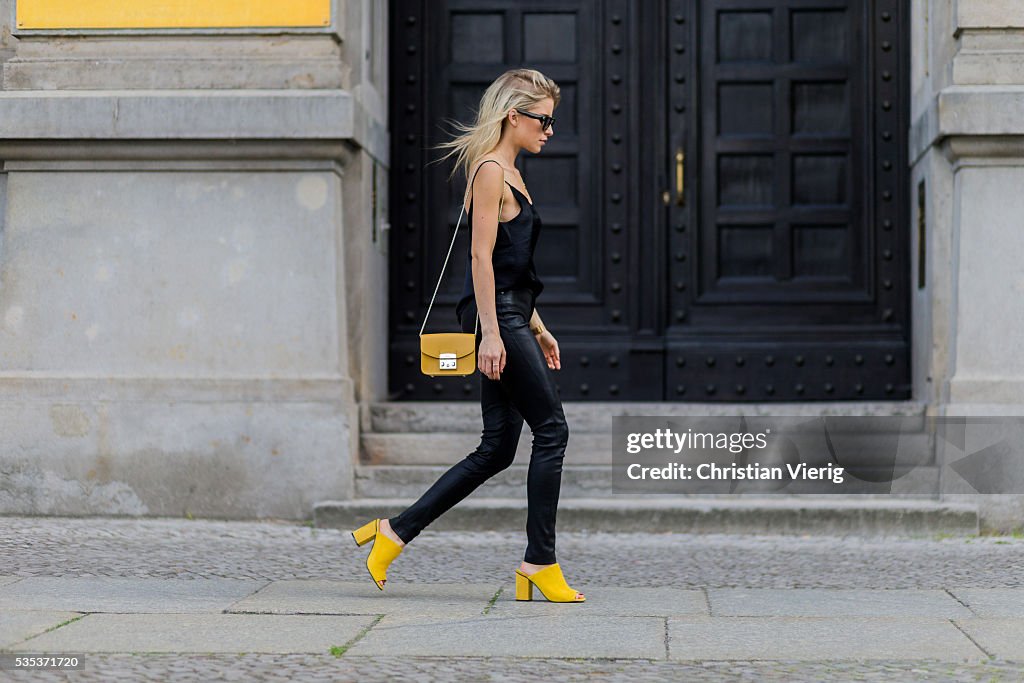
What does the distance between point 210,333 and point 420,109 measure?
1.97m

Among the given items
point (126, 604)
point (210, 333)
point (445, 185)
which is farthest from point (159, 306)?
point (126, 604)

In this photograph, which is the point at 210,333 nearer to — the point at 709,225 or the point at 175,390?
the point at 175,390

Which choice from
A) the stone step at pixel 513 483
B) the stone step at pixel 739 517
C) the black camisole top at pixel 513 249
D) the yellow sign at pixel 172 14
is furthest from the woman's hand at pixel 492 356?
the yellow sign at pixel 172 14

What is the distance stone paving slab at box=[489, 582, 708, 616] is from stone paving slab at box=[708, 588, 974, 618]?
0.32 feet

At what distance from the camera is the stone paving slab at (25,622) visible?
4840 millimetres

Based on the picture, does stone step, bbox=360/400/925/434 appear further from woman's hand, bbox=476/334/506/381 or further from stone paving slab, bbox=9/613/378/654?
stone paving slab, bbox=9/613/378/654

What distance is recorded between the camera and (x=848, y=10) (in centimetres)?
887

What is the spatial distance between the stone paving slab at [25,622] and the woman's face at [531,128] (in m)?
2.37

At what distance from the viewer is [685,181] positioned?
8.91 m

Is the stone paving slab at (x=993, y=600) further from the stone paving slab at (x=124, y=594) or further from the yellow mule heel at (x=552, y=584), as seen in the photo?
the stone paving slab at (x=124, y=594)

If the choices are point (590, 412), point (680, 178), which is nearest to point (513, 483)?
point (590, 412)

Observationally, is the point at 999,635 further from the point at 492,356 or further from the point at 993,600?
the point at 492,356

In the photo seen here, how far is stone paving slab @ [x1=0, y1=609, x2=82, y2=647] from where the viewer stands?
4.84 m

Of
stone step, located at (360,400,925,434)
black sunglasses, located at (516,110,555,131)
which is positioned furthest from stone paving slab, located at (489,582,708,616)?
stone step, located at (360,400,925,434)
